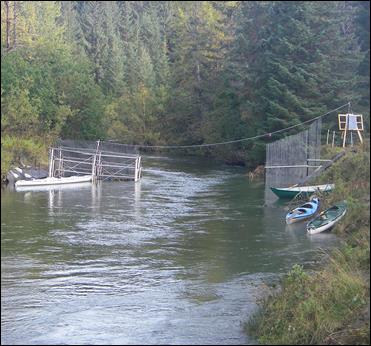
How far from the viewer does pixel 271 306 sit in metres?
12.6

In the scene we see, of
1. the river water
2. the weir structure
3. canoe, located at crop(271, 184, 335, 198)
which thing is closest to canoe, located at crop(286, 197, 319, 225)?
the river water

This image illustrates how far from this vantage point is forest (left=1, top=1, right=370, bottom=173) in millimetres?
38406

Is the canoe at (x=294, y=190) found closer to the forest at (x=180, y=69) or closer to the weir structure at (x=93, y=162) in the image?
the forest at (x=180, y=69)

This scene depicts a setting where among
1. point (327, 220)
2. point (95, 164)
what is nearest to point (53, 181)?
point (95, 164)

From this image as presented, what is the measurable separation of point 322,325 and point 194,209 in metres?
18.8

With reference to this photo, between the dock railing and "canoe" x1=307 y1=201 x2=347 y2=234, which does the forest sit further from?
"canoe" x1=307 y1=201 x2=347 y2=234

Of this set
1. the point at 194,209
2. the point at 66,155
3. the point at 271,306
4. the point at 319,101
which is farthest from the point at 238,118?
the point at 271,306

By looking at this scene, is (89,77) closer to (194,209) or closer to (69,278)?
(194,209)

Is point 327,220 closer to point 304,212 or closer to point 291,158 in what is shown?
point 304,212

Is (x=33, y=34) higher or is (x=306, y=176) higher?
(x=33, y=34)

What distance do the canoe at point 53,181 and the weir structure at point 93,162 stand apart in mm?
709

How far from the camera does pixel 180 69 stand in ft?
202

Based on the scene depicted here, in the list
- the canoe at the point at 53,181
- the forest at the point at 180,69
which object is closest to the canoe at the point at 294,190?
the forest at the point at 180,69

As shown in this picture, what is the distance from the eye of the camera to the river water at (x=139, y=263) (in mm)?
13695
